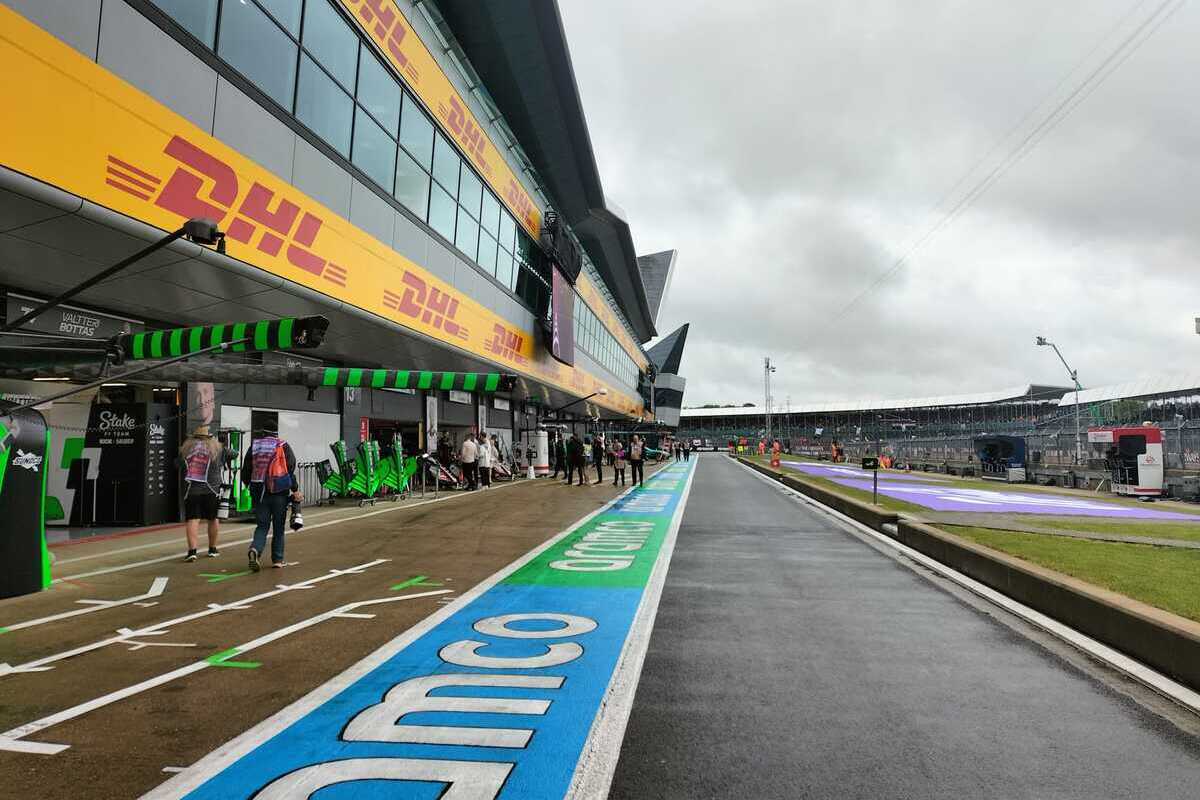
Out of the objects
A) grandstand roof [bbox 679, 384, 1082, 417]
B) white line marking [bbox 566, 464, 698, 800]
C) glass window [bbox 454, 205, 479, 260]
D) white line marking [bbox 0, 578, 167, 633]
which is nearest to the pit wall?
white line marking [bbox 566, 464, 698, 800]

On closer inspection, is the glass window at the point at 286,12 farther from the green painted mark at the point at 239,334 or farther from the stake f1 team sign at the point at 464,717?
the stake f1 team sign at the point at 464,717

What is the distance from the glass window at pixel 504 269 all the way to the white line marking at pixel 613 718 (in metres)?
17.8

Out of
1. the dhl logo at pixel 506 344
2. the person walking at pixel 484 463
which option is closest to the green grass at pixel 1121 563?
the person walking at pixel 484 463

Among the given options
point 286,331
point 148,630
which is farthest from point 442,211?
point 148,630

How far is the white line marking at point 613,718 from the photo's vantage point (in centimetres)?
279

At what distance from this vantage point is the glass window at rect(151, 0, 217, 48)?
8.16 meters

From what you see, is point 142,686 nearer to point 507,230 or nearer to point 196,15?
point 196,15

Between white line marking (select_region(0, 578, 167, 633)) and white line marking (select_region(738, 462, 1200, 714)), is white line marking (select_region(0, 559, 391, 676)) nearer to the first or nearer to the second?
white line marking (select_region(0, 578, 167, 633))

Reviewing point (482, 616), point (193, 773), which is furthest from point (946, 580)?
point (193, 773)

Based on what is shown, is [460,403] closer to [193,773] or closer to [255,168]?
[255,168]

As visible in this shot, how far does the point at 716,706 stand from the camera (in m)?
3.66

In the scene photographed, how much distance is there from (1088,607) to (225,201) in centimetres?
1106

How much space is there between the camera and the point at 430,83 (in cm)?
1617

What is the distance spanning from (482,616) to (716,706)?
2.45 meters
